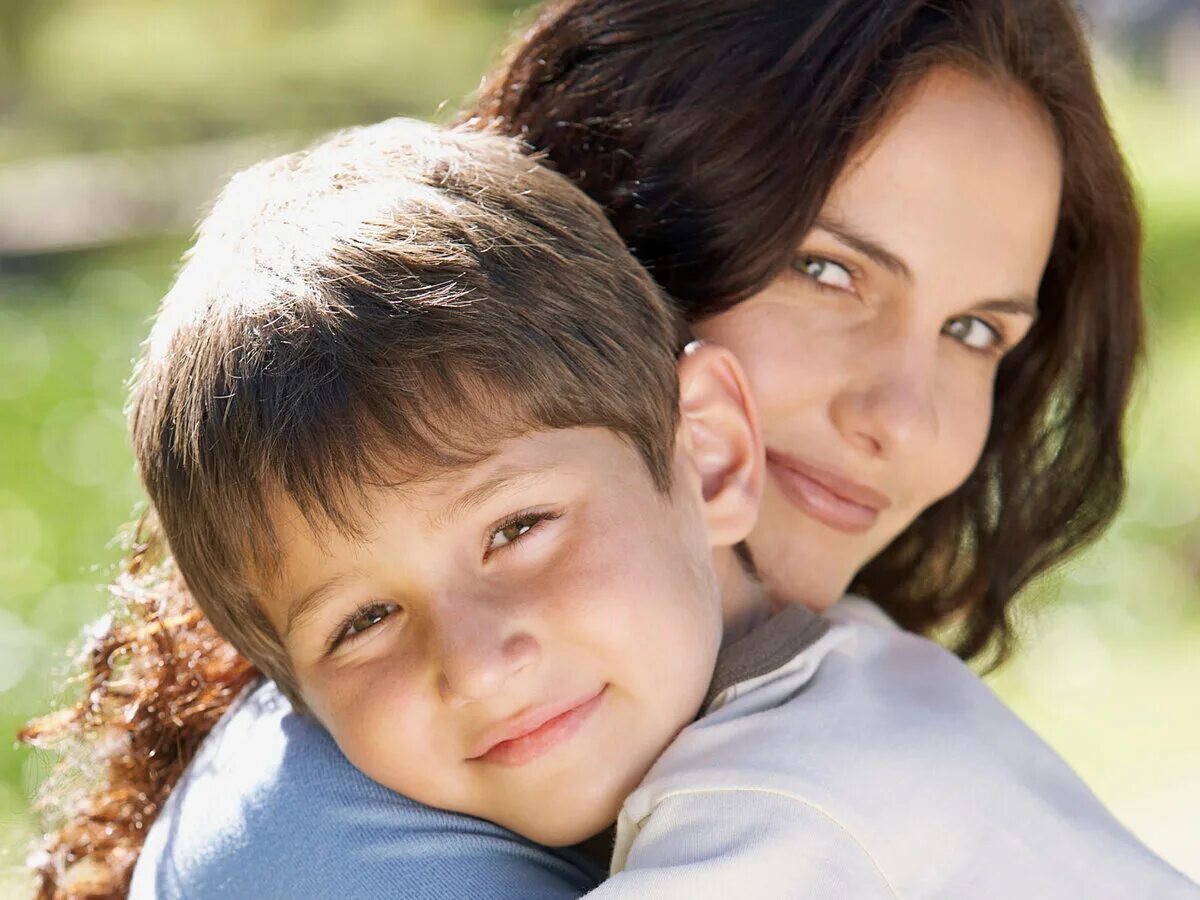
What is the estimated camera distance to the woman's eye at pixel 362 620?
178 centimetres

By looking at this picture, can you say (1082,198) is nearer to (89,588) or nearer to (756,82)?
(756,82)

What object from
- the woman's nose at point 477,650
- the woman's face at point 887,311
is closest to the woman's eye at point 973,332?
the woman's face at point 887,311

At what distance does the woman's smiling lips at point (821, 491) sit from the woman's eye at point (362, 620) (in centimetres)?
82

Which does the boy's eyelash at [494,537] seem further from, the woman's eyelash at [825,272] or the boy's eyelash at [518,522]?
the woman's eyelash at [825,272]

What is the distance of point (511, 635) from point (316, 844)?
12.7 inches

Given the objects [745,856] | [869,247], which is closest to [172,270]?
[869,247]

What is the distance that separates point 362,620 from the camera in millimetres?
1808

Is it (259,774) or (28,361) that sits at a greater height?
(259,774)

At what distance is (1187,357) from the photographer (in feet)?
25.9

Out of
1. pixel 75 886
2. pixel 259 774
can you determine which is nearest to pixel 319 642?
pixel 259 774

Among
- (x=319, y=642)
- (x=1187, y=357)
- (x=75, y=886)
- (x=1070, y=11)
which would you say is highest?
(x=1070, y=11)

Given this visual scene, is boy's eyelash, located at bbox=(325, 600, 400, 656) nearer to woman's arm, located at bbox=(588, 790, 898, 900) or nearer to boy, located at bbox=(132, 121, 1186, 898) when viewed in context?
boy, located at bbox=(132, 121, 1186, 898)

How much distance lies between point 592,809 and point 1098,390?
1611mm

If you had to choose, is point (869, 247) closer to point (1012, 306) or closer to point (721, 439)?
point (1012, 306)
